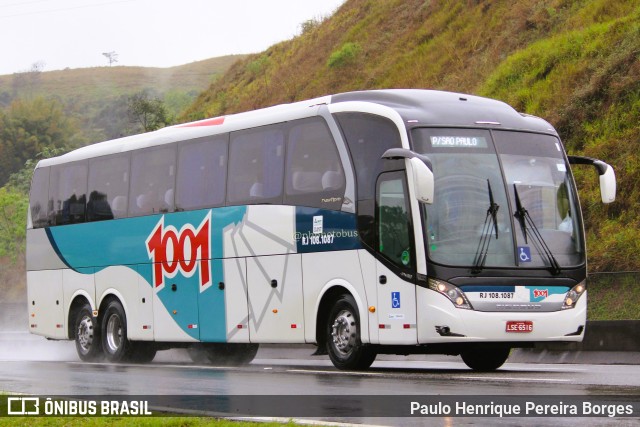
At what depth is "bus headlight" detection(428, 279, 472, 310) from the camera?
16594mm

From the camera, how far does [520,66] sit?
1400 inches

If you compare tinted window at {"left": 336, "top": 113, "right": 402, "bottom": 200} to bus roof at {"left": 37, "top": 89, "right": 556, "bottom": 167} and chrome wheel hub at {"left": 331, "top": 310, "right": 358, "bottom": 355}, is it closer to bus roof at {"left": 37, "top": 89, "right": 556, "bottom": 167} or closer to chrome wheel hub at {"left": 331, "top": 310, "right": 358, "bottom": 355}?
bus roof at {"left": 37, "top": 89, "right": 556, "bottom": 167}

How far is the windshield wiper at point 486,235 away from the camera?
16719mm

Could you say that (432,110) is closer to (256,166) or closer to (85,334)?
(256,166)

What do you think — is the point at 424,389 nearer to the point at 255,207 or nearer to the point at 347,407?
the point at 347,407

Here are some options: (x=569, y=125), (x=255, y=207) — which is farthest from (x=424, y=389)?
(x=569, y=125)

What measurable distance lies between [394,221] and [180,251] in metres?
6.08

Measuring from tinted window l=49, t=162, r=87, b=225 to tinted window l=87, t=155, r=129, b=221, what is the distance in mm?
296

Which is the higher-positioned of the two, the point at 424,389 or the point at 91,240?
the point at 91,240

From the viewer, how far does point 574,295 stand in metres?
17.3

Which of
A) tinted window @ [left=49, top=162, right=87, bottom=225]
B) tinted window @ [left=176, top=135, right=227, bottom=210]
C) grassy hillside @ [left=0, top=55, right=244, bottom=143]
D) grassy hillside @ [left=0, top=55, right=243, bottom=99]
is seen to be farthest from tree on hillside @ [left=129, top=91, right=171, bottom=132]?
grassy hillside @ [left=0, top=55, right=243, bottom=99]

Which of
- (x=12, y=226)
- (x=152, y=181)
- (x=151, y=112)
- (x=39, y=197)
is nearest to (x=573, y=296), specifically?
(x=152, y=181)

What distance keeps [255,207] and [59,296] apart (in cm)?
Answer: 757

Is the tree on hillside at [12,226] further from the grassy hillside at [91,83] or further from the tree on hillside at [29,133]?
the grassy hillside at [91,83]
